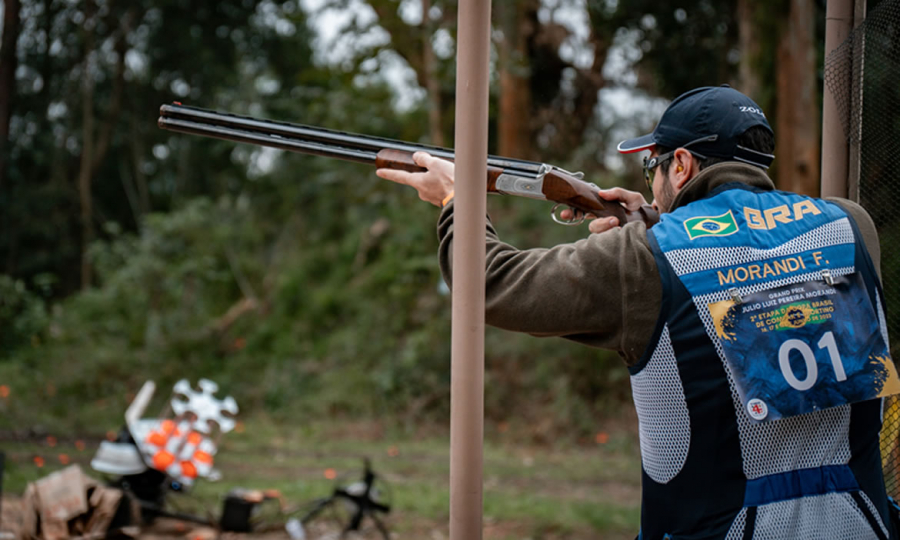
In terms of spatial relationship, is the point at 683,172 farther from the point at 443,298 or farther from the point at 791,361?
the point at 443,298

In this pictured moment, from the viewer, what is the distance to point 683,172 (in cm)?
183

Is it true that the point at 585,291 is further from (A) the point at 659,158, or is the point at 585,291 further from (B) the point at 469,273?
(A) the point at 659,158

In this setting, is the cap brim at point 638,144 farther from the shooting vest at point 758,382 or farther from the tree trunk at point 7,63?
the tree trunk at point 7,63

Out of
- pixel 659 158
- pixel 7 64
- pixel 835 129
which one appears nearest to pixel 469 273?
pixel 659 158

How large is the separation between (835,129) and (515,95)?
10081mm

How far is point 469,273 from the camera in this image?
1.52 m

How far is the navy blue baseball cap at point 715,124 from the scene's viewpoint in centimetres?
176

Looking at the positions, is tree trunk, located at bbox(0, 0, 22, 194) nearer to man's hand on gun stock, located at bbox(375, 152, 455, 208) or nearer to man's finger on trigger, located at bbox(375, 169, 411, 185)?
man's finger on trigger, located at bbox(375, 169, 411, 185)

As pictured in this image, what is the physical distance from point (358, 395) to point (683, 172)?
9491 mm

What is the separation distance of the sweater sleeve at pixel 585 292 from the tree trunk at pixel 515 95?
10152mm

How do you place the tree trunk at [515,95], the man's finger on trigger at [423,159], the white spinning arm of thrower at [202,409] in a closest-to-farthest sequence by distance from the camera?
the man's finger on trigger at [423,159], the white spinning arm of thrower at [202,409], the tree trunk at [515,95]

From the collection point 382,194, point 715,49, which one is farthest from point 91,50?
point 715,49

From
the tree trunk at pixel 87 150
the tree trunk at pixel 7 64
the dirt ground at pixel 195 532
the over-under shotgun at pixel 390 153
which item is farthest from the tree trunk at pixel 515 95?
the over-under shotgun at pixel 390 153

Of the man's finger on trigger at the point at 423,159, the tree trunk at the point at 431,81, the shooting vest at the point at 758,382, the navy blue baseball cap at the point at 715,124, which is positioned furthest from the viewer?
the tree trunk at the point at 431,81
